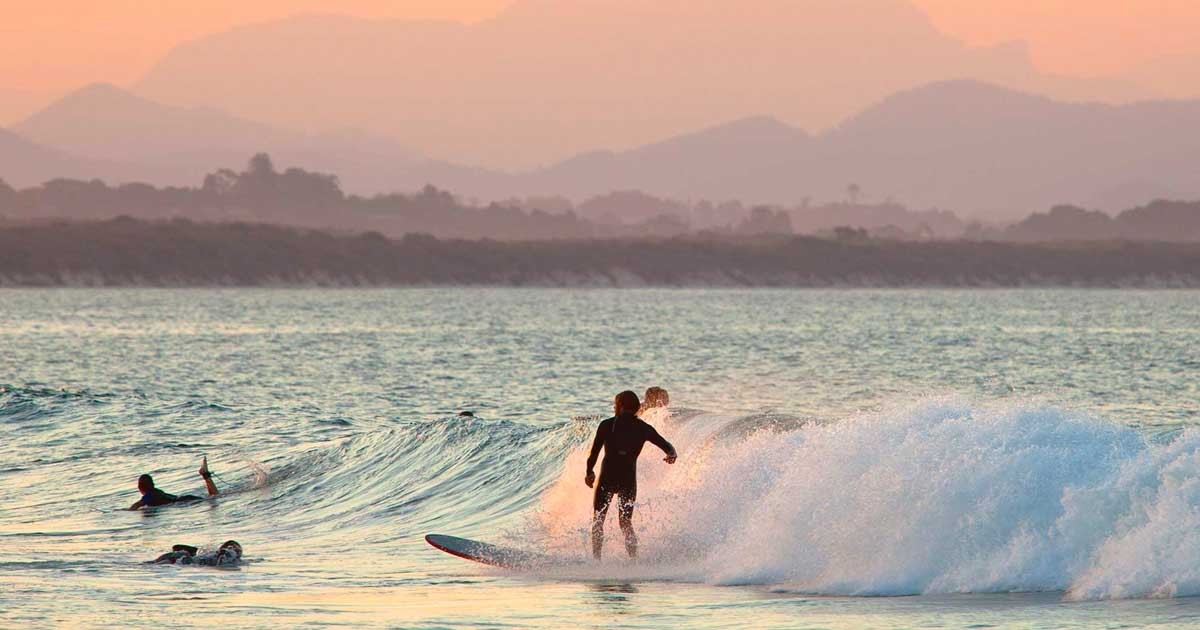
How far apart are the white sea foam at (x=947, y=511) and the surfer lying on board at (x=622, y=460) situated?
1.51 feet

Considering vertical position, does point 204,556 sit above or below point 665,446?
below

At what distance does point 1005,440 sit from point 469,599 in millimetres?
5506

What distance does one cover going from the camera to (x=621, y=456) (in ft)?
57.6

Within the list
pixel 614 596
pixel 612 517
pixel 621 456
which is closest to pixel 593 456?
pixel 621 456

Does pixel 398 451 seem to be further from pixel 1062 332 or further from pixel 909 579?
pixel 1062 332

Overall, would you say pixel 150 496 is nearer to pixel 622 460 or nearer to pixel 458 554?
pixel 458 554

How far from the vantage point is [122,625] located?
1373 centimetres

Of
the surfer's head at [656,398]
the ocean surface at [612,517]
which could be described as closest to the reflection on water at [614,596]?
the ocean surface at [612,517]

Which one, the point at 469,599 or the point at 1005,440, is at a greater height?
the point at 1005,440

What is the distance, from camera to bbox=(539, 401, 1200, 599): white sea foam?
15.0 metres

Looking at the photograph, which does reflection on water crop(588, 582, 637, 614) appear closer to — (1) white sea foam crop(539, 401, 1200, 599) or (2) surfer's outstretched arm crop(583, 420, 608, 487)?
(1) white sea foam crop(539, 401, 1200, 599)

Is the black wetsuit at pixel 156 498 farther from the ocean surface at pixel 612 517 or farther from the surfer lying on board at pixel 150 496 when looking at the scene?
the ocean surface at pixel 612 517

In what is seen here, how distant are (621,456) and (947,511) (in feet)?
11.4

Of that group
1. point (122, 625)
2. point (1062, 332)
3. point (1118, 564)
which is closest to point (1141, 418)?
point (1118, 564)
